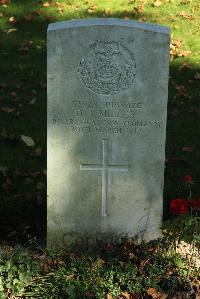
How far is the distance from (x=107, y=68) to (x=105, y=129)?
48 cm

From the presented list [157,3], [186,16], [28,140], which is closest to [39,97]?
[28,140]

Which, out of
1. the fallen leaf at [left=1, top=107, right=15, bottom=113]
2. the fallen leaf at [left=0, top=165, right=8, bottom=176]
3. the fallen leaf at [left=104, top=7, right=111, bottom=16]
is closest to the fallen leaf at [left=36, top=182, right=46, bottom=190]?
the fallen leaf at [left=0, top=165, right=8, bottom=176]

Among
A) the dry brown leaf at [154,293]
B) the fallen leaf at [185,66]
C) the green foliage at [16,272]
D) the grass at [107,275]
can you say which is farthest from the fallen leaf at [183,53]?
the dry brown leaf at [154,293]

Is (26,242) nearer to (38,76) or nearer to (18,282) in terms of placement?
(18,282)

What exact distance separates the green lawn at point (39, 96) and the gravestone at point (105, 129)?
30.9 inches

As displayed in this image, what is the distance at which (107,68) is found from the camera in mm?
4461

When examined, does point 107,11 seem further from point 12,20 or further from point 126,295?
Answer: point 126,295

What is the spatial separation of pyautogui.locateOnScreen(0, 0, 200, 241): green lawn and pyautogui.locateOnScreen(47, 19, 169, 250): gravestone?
0.78 meters

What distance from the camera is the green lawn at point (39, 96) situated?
5863mm

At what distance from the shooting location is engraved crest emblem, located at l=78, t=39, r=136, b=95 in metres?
4.40

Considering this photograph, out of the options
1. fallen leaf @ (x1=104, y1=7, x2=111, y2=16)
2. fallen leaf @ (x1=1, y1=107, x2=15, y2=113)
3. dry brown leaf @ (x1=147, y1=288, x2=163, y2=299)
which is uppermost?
fallen leaf @ (x1=104, y1=7, x2=111, y2=16)

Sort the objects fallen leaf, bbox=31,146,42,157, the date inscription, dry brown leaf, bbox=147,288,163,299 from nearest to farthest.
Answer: dry brown leaf, bbox=147,288,163,299 < the date inscription < fallen leaf, bbox=31,146,42,157

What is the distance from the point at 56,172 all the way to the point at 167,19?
638 cm

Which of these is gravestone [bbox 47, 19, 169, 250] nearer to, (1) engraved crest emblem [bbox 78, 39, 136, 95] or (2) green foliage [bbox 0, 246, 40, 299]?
(1) engraved crest emblem [bbox 78, 39, 136, 95]
